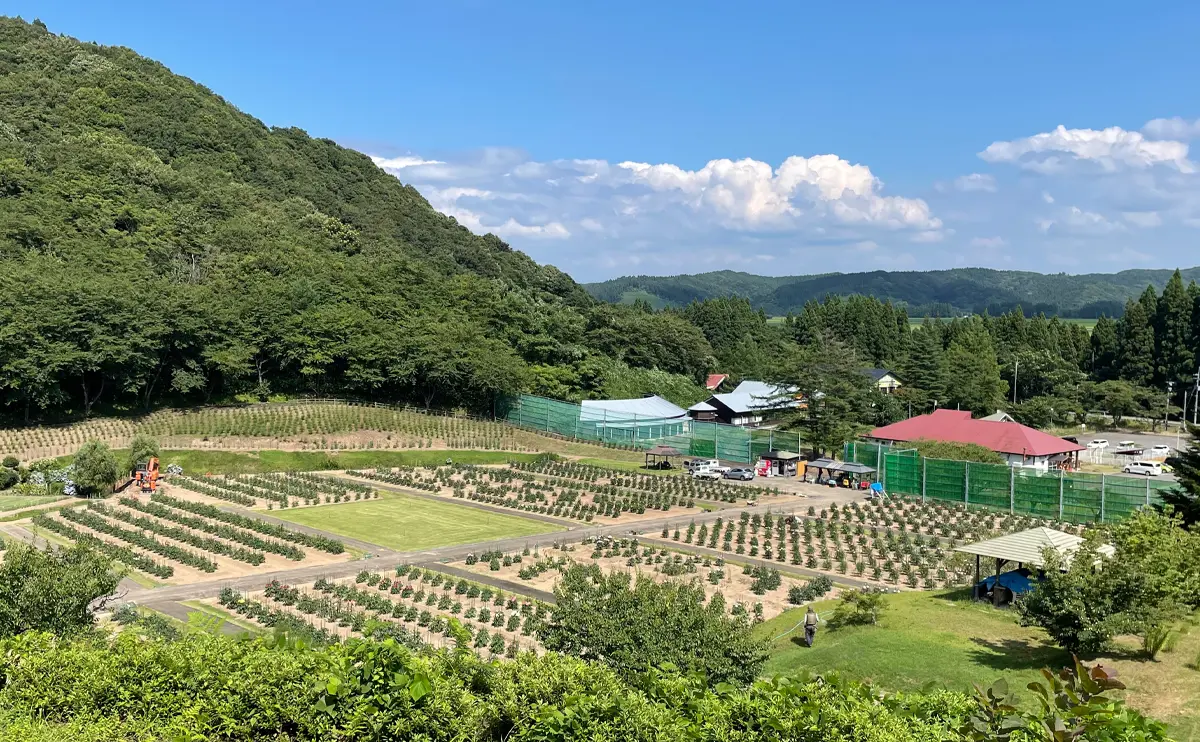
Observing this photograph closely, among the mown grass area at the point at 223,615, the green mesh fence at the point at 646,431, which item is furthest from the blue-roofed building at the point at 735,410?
the mown grass area at the point at 223,615

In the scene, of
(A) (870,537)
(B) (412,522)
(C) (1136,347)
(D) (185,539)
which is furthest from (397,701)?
(C) (1136,347)

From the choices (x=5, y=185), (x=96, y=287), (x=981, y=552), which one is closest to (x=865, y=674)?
(x=981, y=552)

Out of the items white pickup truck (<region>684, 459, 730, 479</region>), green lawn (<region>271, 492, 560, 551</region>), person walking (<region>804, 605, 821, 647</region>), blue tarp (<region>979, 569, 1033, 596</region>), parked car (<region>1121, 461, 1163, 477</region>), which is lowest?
parked car (<region>1121, 461, 1163, 477</region>)

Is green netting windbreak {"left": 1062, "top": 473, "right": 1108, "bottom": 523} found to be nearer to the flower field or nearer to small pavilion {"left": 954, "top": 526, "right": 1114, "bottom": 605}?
small pavilion {"left": 954, "top": 526, "right": 1114, "bottom": 605}

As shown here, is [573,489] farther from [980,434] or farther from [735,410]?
[735,410]

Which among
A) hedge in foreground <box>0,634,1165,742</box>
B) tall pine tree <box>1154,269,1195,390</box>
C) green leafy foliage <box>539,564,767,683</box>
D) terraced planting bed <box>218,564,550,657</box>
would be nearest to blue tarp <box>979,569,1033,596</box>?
green leafy foliage <box>539,564,767,683</box>

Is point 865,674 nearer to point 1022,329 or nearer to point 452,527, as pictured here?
point 452,527
